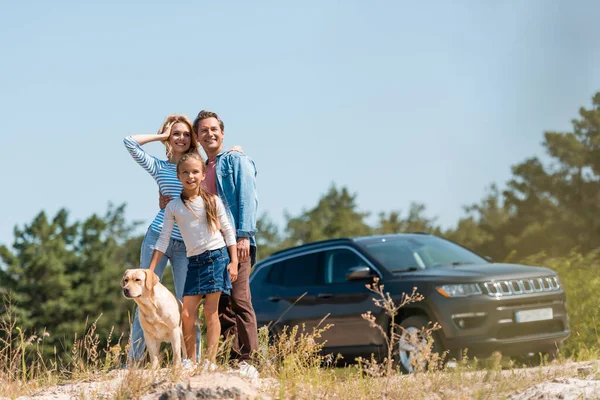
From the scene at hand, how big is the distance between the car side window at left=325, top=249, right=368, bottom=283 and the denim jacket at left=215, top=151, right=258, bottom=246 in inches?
153

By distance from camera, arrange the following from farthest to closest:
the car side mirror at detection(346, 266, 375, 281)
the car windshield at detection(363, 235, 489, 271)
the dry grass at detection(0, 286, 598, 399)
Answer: the car windshield at detection(363, 235, 489, 271) < the car side mirror at detection(346, 266, 375, 281) < the dry grass at detection(0, 286, 598, 399)

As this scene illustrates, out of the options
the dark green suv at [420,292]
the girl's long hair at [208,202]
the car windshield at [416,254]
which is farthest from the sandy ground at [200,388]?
the car windshield at [416,254]

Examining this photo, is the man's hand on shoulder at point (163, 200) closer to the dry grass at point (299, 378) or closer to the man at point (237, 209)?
the man at point (237, 209)

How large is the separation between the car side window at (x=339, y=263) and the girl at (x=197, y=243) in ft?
14.6

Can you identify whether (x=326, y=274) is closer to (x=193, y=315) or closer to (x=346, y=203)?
(x=193, y=315)

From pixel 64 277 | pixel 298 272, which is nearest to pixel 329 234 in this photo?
pixel 64 277

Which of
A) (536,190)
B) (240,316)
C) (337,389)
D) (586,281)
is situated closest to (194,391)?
(337,389)

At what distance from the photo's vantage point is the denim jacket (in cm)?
714

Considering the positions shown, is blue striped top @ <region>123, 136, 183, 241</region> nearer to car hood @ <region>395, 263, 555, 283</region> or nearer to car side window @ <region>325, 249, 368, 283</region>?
car hood @ <region>395, 263, 555, 283</region>

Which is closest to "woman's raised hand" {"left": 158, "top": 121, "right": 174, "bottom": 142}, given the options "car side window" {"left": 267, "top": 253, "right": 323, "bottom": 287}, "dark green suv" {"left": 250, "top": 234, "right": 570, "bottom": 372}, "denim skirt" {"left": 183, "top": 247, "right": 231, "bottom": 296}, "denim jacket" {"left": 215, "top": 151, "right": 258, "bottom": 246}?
"denim jacket" {"left": 215, "top": 151, "right": 258, "bottom": 246}

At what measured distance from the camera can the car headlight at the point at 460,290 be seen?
9.97 metres

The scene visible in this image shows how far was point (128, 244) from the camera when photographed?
86188mm

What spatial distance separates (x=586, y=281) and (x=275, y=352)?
933 centimetres

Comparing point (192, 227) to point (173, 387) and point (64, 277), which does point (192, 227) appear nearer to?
point (173, 387)
